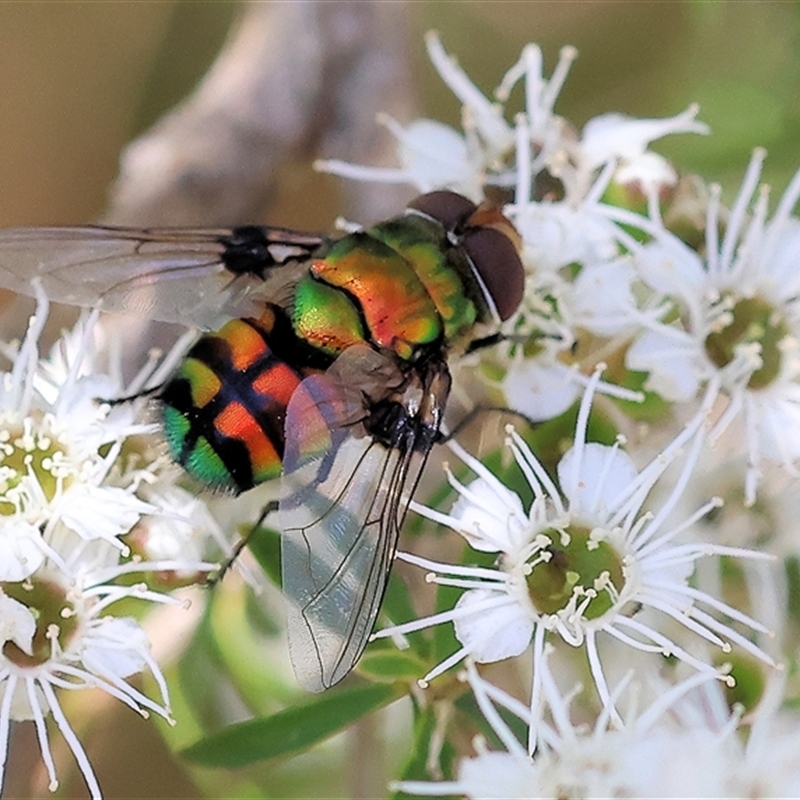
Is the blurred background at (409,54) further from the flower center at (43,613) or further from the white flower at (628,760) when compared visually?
the white flower at (628,760)

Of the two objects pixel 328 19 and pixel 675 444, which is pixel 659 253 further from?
pixel 328 19

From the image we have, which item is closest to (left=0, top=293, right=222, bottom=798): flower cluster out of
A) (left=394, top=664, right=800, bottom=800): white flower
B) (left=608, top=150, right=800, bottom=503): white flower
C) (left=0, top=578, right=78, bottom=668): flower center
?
(left=0, top=578, right=78, bottom=668): flower center

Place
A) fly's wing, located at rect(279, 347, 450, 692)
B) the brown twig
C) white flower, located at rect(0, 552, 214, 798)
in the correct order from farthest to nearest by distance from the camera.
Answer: the brown twig, white flower, located at rect(0, 552, 214, 798), fly's wing, located at rect(279, 347, 450, 692)

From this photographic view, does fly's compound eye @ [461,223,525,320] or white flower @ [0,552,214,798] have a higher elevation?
fly's compound eye @ [461,223,525,320]

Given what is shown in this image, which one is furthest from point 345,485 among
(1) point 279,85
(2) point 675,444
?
(1) point 279,85

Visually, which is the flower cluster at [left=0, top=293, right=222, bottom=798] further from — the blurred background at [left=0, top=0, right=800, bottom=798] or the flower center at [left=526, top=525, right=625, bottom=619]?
the blurred background at [left=0, top=0, right=800, bottom=798]
